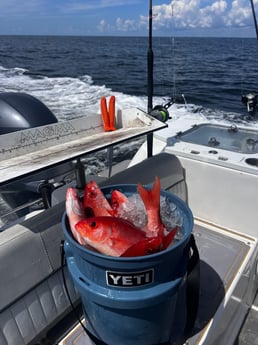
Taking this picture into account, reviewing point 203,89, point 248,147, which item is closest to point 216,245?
point 248,147

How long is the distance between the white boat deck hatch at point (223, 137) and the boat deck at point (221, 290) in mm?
708

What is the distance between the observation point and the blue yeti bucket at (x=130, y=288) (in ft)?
3.08

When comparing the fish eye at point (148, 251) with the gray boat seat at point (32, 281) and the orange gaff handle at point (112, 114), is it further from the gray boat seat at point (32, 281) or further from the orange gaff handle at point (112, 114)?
the orange gaff handle at point (112, 114)

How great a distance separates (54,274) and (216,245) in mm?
1049

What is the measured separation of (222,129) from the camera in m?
2.77

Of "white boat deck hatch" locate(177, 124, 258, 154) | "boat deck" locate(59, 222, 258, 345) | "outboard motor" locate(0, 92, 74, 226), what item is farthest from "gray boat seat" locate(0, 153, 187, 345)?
"white boat deck hatch" locate(177, 124, 258, 154)

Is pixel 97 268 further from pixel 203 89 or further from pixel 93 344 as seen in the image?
pixel 203 89

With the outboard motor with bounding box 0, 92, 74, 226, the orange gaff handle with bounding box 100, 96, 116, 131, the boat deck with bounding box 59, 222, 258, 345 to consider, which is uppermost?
the orange gaff handle with bounding box 100, 96, 116, 131

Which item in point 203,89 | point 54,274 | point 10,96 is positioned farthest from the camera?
point 203,89

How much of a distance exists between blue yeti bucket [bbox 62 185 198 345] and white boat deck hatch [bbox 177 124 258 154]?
56.5 inches

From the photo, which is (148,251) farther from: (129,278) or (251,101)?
(251,101)

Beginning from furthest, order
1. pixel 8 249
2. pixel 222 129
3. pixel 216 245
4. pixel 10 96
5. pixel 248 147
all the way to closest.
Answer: pixel 10 96
pixel 222 129
pixel 248 147
pixel 216 245
pixel 8 249

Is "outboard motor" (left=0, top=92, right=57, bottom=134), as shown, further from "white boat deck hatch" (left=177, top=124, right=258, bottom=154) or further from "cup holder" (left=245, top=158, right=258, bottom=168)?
"cup holder" (left=245, top=158, right=258, bottom=168)

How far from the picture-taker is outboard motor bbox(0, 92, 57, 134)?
285cm
